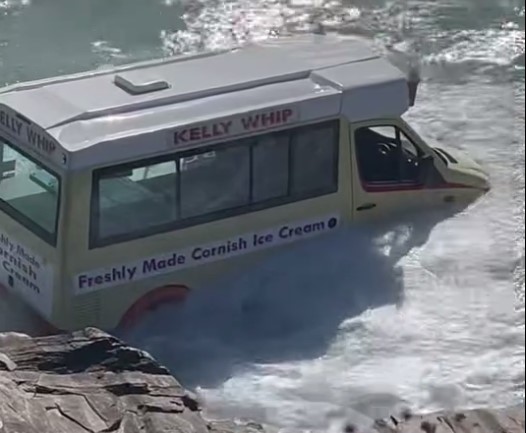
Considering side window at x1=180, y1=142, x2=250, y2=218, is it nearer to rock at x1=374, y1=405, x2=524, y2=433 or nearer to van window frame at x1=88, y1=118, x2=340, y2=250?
van window frame at x1=88, y1=118, x2=340, y2=250

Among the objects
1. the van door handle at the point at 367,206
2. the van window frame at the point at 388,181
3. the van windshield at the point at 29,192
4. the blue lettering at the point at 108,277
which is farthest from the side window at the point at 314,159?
Answer: the van windshield at the point at 29,192

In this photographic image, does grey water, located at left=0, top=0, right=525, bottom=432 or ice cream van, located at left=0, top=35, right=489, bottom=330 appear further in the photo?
grey water, located at left=0, top=0, right=525, bottom=432

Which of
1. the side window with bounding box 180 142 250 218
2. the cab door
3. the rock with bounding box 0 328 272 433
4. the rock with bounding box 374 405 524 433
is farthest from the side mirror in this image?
the rock with bounding box 0 328 272 433

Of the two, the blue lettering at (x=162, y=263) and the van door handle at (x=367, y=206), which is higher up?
the van door handle at (x=367, y=206)

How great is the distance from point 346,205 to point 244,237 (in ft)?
3.03

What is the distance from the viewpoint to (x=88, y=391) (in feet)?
24.8

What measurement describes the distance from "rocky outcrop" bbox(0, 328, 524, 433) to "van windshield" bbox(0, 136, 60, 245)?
102 cm

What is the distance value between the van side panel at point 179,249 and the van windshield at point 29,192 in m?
0.21

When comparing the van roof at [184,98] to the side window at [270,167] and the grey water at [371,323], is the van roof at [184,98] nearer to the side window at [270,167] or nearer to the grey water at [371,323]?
the side window at [270,167]

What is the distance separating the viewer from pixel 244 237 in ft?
33.3

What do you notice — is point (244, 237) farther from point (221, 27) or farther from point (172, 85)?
point (221, 27)

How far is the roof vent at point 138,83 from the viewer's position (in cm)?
1009

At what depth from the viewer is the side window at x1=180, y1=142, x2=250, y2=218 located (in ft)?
32.3

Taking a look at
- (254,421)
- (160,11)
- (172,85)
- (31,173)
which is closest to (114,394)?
(254,421)
